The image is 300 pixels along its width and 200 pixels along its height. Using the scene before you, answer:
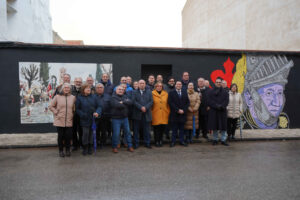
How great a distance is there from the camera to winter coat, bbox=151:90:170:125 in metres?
6.56

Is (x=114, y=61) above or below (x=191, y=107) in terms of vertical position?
above

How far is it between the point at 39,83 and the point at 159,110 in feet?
16.8

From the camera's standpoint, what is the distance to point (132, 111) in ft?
21.4

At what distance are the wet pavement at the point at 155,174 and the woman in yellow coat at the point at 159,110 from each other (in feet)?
2.08

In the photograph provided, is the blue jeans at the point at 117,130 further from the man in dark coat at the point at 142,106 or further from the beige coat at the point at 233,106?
the beige coat at the point at 233,106

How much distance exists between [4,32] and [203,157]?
12.7 meters

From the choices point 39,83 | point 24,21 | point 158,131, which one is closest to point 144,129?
point 158,131

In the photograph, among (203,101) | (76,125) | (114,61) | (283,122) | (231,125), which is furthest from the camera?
(283,122)

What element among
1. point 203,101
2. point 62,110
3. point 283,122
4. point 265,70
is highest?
point 265,70

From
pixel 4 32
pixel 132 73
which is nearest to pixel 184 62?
pixel 132 73

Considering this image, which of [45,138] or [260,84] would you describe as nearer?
[45,138]

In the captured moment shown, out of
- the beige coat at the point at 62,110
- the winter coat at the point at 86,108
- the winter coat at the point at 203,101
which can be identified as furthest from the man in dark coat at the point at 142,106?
the winter coat at the point at 203,101

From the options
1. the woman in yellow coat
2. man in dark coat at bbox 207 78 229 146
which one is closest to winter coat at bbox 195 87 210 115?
man in dark coat at bbox 207 78 229 146

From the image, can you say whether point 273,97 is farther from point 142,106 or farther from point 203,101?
point 142,106
